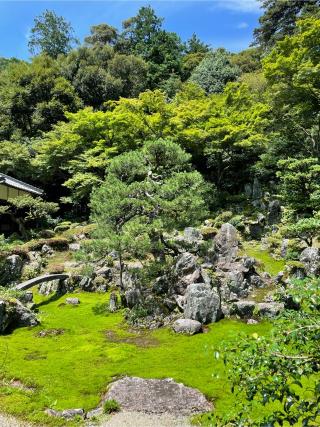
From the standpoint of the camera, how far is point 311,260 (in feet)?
52.6

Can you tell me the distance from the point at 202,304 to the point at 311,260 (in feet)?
18.7

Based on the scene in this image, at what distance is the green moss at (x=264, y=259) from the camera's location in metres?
18.4

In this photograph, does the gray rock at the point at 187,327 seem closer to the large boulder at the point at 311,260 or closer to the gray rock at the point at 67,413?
the gray rock at the point at 67,413

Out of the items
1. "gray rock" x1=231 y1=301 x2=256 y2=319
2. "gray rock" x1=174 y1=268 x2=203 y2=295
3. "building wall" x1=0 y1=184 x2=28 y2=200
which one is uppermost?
"building wall" x1=0 y1=184 x2=28 y2=200

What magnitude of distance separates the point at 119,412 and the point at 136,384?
103 cm

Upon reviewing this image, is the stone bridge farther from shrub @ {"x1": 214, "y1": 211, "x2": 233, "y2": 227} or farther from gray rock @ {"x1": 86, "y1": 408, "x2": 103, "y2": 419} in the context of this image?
shrub @ {"x1": 214, "y1": 211, "x2": 233, "y2": 227}

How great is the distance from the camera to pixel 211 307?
511 inches

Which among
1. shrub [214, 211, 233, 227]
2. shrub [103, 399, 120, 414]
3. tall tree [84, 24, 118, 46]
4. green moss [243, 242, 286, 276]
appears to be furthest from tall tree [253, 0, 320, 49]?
shrub [103, 399, 120, 414]

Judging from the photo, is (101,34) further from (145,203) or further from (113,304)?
(113,304)

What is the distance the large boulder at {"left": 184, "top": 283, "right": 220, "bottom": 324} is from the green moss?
18.5 feet

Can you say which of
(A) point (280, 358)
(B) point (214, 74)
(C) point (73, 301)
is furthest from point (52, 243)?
(B) point (214, 74)

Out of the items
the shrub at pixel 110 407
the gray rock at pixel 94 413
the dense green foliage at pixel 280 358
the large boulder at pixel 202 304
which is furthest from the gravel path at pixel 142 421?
the large boulder at pixel 202 304

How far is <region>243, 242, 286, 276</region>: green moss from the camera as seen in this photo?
18375 millimetres

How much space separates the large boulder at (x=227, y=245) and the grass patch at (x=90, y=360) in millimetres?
5581
